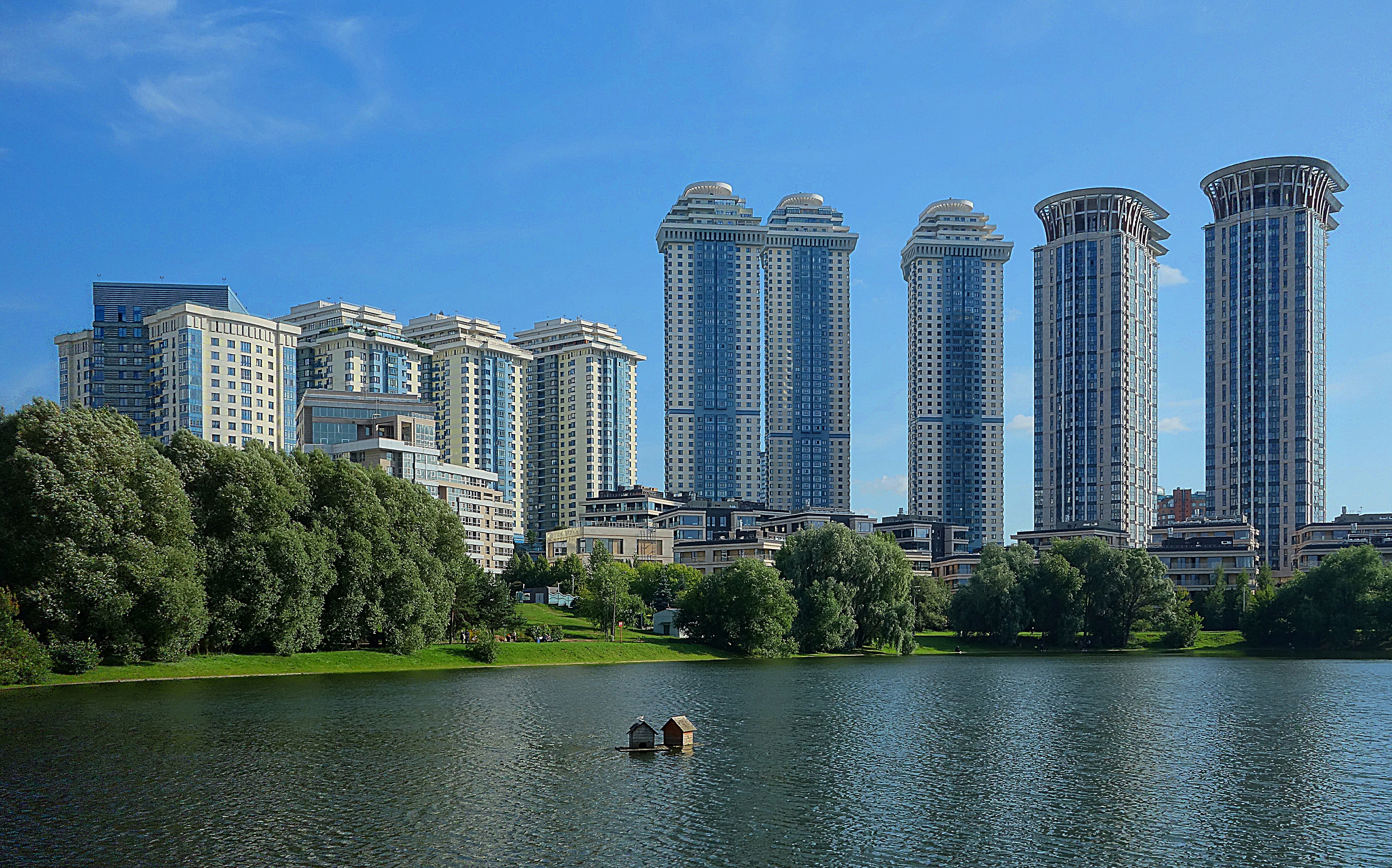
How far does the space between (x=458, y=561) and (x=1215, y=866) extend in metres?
90.0

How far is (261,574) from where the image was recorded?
90.7 m

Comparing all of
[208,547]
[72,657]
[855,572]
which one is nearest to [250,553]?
[208,547]

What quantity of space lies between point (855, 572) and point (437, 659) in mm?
53716

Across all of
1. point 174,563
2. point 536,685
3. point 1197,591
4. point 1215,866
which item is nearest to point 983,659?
point 536,685

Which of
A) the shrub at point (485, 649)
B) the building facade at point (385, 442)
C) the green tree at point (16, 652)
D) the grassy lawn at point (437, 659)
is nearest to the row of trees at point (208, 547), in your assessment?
the grassy lawn at point (437, 659)

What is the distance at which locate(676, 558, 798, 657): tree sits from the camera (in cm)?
12775

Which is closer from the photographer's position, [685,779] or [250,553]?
[685,779]

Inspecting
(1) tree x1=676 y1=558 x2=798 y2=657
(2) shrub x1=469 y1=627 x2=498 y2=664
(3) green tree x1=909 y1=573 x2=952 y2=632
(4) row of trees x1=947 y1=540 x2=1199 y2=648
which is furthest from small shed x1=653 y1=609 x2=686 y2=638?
(4) row of trees x1=947 y1=540 x2=1199 y2=648

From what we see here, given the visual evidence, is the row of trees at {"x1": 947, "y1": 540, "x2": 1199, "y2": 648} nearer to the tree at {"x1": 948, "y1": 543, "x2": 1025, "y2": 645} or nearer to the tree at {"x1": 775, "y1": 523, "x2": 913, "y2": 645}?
the tree at {"x1": 948, "y1": 543, "x2": 1025, "y2": 645}

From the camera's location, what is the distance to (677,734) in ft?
182

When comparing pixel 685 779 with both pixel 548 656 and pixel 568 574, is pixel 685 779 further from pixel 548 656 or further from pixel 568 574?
pixel 568 574

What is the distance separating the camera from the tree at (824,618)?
13238 centimetres

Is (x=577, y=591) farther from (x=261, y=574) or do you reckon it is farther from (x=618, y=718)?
(x=618, y=718)

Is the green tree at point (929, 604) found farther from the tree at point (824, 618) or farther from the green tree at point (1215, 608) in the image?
the green tree at point (1215, 608)
